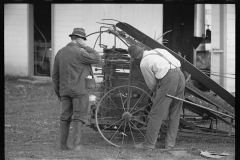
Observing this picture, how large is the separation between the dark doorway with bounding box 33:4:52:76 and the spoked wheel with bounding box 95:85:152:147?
25.6ft

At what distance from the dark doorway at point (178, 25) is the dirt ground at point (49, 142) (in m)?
4.97

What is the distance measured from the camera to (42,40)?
51.7ft

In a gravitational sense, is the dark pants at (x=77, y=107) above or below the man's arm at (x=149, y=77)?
below

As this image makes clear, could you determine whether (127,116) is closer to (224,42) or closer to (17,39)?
(224,42)

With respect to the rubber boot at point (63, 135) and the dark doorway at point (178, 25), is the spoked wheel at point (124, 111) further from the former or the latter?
the dark doorway at point (178, 25)

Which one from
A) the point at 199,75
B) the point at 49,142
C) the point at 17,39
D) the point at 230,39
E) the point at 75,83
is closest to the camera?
the point at 75,83

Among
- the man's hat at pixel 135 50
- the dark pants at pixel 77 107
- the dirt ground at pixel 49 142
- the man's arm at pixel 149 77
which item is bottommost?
the dirt ground at pixel 49 142

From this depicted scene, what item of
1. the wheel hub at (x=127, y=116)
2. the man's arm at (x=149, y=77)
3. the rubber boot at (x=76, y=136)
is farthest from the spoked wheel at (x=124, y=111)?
the rubber boot at (x=76, y=136)

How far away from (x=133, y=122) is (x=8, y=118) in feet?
11.7

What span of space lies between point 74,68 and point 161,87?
4.69 feet

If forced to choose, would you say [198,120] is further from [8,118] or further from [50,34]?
[50,34]

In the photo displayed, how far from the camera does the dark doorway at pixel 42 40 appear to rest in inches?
615

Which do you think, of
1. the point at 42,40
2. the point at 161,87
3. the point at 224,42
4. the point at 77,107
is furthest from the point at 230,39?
the point at 77,107
